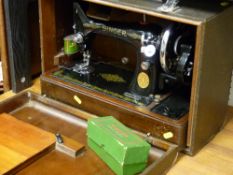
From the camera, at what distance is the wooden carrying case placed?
1.23 m

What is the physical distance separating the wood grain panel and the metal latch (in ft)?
1.58

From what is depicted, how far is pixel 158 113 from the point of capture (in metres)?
1.35

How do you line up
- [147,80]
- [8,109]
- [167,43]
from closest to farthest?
[167,43] → [147,80] → [8,109]

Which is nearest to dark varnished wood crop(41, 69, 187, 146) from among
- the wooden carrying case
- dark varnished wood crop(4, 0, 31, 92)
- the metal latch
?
the wooden carrying case

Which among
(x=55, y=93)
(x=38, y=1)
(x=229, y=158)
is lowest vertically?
(x=229, y=158)

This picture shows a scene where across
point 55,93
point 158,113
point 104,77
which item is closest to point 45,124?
point 55,93

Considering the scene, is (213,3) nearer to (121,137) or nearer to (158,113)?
(158,113)

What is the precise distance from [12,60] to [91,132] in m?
0.46

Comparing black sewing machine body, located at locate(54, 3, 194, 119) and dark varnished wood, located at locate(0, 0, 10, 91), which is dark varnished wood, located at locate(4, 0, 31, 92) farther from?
black sewing machine body, located at locate(54, 3, 194, 119)

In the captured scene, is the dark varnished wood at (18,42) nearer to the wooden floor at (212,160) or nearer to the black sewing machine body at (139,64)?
the black sewing machine body at (139,64)

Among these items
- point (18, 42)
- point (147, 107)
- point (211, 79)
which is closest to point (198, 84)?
point (211, 79)

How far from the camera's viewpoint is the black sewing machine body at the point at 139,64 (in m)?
1.33

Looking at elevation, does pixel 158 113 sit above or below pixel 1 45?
below

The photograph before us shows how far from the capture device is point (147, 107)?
4.55 feet
